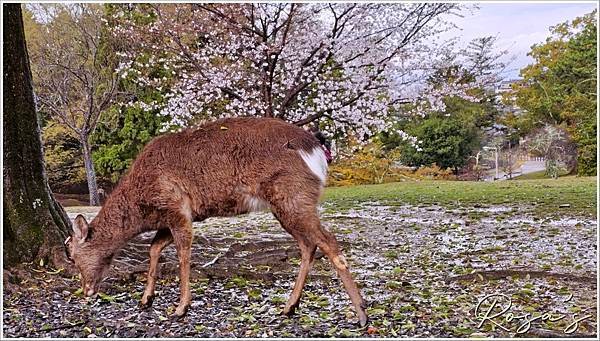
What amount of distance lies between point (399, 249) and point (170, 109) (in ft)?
17.3

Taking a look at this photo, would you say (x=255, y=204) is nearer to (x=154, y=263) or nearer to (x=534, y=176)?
(x=154, y=263)

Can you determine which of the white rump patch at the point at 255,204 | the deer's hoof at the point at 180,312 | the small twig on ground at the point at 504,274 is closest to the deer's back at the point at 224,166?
the white rump patch at the point at 255,204

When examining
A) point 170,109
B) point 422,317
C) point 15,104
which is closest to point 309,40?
point 170,109

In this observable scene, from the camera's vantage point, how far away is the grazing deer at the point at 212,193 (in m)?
3.29

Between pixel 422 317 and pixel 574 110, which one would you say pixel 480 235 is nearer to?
pixel 422 317

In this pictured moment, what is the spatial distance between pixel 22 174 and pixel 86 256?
1048mm

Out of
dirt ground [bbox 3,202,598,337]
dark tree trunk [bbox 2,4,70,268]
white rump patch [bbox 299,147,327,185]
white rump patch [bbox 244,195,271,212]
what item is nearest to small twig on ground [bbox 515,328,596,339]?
dirt ground [bbox 3,202,598,337]

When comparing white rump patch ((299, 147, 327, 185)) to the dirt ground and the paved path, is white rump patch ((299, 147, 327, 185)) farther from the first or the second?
the paved path

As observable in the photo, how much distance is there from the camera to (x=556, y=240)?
19.8 ft

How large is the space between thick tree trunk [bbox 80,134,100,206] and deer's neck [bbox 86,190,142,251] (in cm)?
901

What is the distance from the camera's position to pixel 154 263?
12.1 ft

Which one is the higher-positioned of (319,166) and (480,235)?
(319,166)

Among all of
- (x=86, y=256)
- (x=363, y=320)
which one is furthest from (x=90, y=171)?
(x=363, y=320)

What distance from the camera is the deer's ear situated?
11.9 feet
